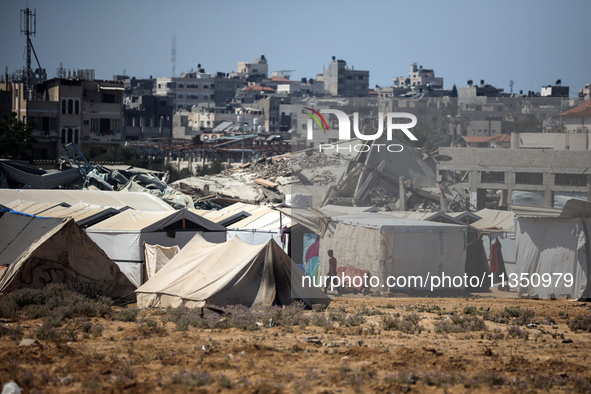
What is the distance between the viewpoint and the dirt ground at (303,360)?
7.45 metres

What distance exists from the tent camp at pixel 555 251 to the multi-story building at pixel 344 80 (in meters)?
132

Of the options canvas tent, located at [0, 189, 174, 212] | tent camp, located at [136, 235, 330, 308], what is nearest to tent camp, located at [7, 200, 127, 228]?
canvas tent, located at [0, 189, 174, 212]

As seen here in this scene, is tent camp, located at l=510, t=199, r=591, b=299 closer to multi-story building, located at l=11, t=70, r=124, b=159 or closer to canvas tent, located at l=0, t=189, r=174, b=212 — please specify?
canvas tent, located at l=0, t=189, r=174, b=212

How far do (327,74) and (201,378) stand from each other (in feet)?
470

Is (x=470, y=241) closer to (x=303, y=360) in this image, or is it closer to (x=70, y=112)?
(x=303, y=360)

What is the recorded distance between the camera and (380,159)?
1518 cm

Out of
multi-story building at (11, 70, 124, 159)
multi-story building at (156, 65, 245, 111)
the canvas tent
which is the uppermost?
multi-story building at (156, 65, 245, 111)

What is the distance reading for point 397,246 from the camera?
14617mm

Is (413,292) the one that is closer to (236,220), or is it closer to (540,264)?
(540,264)

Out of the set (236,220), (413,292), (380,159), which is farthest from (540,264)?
(236,220)

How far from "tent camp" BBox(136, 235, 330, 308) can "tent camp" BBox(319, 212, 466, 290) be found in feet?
7.49

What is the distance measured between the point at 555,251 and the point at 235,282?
6.63m

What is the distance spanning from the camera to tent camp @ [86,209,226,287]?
16.6 meters

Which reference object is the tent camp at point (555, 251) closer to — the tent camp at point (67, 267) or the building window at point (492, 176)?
the building window at point (492, 176)
